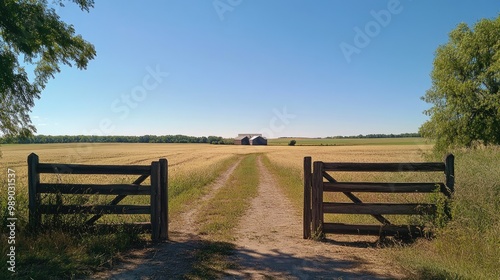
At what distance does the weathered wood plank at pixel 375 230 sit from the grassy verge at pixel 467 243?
1.28 ft

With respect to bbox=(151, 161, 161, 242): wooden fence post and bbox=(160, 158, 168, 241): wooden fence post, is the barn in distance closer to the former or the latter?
bbox=(160, 158, 168, 241): wooden fence post

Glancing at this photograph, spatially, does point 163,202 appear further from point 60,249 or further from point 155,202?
point 60,249

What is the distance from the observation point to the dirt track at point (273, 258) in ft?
15.3

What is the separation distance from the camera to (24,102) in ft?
24.4

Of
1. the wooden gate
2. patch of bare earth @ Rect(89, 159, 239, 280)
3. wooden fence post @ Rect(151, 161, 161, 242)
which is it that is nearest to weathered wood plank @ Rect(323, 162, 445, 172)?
the wooden gate

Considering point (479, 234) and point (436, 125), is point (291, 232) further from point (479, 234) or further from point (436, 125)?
point (436, 125)

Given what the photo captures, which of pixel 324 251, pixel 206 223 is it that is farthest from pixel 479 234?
pixel 206 223

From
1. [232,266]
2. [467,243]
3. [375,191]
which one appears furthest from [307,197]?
[467,243]

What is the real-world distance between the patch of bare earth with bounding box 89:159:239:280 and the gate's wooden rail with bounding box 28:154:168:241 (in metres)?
0.52

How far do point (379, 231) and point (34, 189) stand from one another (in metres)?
7.44

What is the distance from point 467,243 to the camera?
4941 millimetres

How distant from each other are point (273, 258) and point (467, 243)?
332 centimetres

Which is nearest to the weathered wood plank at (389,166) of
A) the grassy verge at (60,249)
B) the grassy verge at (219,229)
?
the grassy verge at (219,229)

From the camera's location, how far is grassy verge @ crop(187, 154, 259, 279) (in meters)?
4.90
